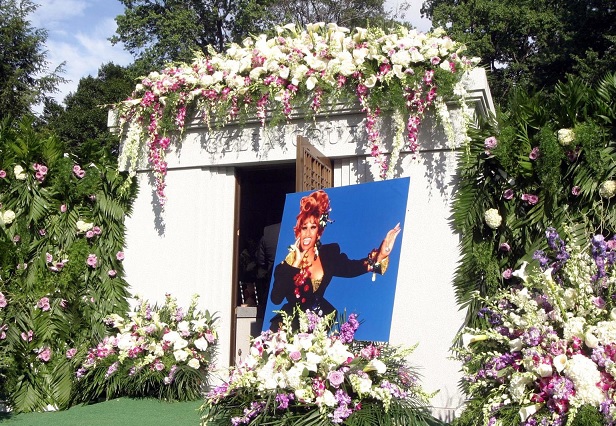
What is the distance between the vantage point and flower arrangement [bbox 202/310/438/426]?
14.4ft

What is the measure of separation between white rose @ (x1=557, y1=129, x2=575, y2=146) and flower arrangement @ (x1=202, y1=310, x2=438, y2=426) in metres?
1.99

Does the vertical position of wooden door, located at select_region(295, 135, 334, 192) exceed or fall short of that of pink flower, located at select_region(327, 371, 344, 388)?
it exceeds it

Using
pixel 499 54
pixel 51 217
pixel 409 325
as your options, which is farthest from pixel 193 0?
pixel 409 325

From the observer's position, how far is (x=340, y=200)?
5.57 metres

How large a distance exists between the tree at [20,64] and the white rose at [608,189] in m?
24.1

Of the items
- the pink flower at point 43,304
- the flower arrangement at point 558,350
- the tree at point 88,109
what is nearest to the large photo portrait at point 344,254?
the flower arrangement at point 558,350

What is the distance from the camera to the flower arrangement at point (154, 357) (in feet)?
22.2

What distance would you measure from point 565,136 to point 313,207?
1966 millimetres

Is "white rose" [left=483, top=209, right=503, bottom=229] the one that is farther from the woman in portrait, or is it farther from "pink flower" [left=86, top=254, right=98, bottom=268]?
"pink flower" [left=86, top=254, right=98, bottom=268]

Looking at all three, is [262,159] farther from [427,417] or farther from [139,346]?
[427,417]

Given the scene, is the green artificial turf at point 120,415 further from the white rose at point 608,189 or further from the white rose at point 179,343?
the white rose at point 608,189

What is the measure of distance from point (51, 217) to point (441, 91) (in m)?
4.12

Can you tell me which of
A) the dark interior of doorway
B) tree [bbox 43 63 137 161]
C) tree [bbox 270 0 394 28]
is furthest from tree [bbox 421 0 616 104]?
the dark interior of doorway

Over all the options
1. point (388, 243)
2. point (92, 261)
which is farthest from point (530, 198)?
point (92, 261)
